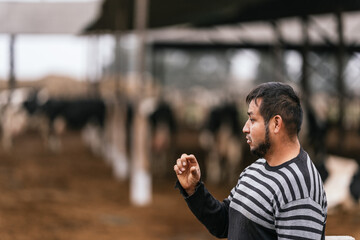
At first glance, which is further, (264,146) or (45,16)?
(45,16)

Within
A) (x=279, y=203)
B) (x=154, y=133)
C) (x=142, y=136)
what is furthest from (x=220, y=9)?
(x=279, y=203)

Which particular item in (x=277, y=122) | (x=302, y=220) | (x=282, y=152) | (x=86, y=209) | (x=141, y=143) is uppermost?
(x=141, y=143)

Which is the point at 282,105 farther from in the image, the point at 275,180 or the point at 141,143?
the point at 141,143

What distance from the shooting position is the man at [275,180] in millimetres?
1693

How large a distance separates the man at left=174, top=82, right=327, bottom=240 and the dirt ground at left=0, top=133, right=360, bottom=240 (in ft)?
11.1

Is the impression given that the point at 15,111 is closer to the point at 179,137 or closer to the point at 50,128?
the point at 50,128

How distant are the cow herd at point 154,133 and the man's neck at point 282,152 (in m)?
5.89

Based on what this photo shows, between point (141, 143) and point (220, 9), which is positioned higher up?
point (220, 9)

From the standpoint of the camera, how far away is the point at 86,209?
8.25m

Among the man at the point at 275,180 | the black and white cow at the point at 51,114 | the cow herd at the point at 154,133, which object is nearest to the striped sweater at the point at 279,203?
the man at the point at 275,180

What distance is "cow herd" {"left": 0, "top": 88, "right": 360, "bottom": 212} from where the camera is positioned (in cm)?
819

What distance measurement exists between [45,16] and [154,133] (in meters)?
10.2

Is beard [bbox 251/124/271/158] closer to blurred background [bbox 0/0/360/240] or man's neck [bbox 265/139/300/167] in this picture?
man's neck [bbox 265/139/300/167]

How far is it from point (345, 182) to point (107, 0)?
5311mm
